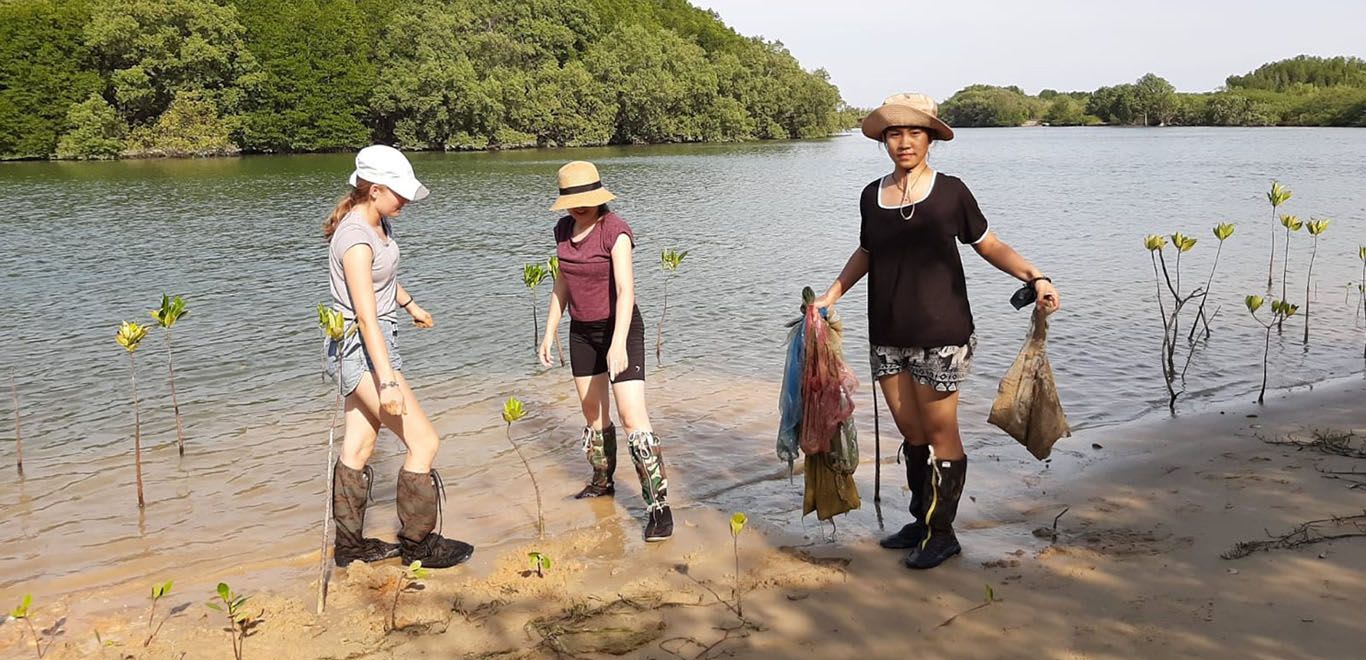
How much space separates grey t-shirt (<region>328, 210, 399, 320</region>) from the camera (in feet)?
13.2

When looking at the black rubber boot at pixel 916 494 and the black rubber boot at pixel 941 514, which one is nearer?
the black rubber boot at pixel 941 514

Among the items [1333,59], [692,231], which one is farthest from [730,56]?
[1333,59]

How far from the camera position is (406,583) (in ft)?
14.5

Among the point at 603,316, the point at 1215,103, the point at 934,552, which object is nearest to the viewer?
the point at 934,552

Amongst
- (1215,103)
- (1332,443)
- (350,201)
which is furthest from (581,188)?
(1215,103)

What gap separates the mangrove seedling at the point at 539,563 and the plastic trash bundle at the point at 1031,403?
2.29 metres

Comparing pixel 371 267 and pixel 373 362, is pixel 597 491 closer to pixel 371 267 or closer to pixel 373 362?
pixel 373 362

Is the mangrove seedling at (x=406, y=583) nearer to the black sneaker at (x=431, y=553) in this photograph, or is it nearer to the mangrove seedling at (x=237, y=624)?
the black sneaker at (x=431, y=553)

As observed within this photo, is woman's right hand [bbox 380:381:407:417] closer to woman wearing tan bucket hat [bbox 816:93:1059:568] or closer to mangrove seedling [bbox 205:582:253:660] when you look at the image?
mangrove seedling [bbox 205:582:253:660]

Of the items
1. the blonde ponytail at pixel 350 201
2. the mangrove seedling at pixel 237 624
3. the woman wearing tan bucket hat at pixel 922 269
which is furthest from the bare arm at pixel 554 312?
the mangrove seedling at pixel 237 624

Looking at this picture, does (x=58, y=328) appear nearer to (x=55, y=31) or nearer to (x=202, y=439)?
(x=202, y=439)

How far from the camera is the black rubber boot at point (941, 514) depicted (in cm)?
426

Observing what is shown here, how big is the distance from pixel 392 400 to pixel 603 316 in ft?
3.93

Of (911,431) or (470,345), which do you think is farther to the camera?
(470,345)
